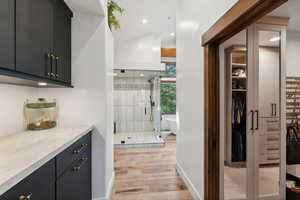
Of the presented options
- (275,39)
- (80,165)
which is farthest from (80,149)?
(275,39)

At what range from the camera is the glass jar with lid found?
145 centimetres

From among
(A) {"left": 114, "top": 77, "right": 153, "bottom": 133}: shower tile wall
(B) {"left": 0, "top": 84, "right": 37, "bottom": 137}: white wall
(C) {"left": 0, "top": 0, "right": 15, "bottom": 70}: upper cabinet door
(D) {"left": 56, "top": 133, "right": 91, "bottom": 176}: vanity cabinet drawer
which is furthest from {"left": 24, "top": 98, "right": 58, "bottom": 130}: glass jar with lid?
(A) {"left": 114, "top": 77, "right": 153, "bottom": 133}: shower tile wall

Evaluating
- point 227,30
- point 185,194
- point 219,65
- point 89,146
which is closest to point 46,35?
point 89,146

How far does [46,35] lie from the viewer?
121cm

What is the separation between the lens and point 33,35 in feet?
3.43

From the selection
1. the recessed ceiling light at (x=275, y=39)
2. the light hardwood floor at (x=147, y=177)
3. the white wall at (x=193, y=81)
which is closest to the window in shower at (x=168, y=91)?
the light hardwood floor at (x=147, y=177)

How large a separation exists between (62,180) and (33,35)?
1.11m

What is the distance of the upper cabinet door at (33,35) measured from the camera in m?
0.91

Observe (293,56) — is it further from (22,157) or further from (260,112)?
(22,157)

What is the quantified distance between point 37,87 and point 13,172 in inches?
55.0

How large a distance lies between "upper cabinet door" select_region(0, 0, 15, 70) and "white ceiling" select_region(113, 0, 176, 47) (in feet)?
7.60

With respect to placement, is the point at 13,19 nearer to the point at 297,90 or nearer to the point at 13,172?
the point at 13,172

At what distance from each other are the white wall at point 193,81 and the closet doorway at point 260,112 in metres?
0.25

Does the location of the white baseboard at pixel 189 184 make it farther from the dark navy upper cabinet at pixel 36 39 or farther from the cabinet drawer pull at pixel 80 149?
the dark navy upper cabinet at pixel 36 39
